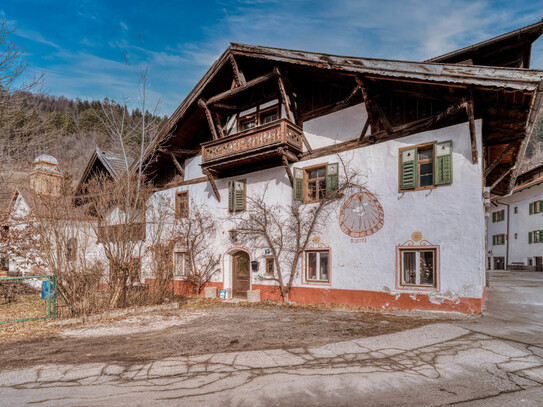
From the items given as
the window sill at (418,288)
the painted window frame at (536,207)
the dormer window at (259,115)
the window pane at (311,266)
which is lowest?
the window sill at (418,288)

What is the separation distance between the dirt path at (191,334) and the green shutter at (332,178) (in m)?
4.16

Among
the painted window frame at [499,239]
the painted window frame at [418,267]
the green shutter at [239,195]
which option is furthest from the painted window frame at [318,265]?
the painted window frame at [499,239]

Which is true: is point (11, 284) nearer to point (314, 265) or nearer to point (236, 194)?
point (236, 194)

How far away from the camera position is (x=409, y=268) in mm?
11008

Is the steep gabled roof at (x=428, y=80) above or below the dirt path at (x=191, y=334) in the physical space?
above

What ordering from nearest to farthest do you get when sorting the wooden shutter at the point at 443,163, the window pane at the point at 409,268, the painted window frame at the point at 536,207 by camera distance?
the wooden shutter at the point at 443,163 < the window pane at the point at 409,268 < the painted window frame at the point at 536,207

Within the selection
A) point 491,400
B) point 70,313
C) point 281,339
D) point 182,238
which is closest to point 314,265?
point 281,339

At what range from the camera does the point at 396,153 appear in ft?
37.6

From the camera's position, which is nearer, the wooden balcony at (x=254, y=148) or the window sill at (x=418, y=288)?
the window sill at (x=418, y=288)

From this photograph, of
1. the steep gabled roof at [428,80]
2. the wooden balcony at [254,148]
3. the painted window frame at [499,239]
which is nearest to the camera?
the steep gabled roof at [428,80]

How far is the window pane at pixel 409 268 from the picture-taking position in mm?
10898

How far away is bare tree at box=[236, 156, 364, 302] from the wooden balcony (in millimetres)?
→ 1455

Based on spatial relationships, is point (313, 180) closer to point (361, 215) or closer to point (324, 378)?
point (361, 215)

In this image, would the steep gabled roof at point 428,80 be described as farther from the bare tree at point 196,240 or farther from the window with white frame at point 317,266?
the window with white frame at point 317,266
